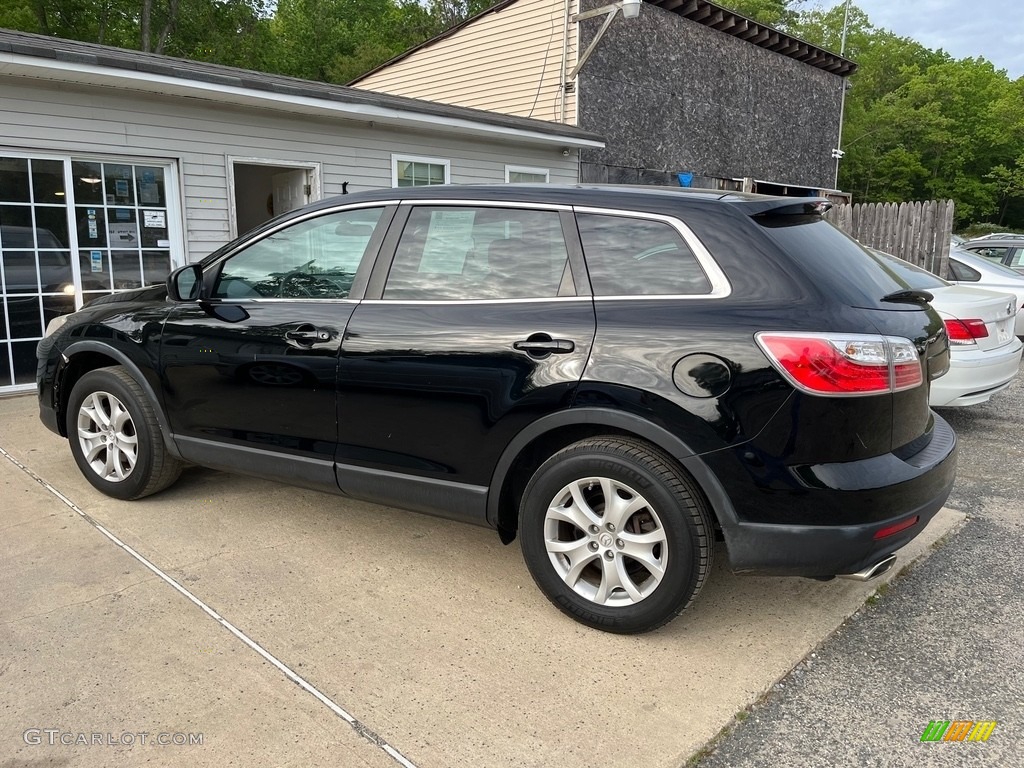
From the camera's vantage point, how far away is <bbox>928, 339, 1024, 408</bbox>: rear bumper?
5.57 m

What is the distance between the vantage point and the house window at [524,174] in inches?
442

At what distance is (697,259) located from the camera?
2789 mm

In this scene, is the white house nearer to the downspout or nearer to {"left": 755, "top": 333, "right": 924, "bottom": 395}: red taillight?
the downspout

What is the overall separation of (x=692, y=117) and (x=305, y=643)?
15.6 metres

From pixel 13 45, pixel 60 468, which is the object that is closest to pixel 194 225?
pixel 13 45

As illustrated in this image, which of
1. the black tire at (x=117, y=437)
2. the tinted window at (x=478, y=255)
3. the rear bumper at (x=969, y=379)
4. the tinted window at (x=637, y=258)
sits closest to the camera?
the tinted window at (x=637, y=258)

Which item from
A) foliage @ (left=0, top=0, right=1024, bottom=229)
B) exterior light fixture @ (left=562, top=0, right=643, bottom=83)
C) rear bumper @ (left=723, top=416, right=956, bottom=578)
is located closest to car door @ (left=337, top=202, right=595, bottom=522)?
rear bumper @ (left=723, top=416, right=956, bottom=578)

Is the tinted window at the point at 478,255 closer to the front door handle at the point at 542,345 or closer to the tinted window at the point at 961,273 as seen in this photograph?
the front door handle at the point at 542,345

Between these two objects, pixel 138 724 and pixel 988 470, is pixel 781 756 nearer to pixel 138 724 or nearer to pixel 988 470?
pixel 138 724

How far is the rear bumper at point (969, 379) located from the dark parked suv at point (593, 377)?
262 cm

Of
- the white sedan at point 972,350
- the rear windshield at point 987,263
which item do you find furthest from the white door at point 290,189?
the rear windshield at point 987,263

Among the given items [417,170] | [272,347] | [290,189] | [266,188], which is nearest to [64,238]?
[290,189]

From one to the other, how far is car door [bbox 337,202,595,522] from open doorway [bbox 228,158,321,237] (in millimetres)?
5680

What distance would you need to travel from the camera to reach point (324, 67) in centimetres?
3578
